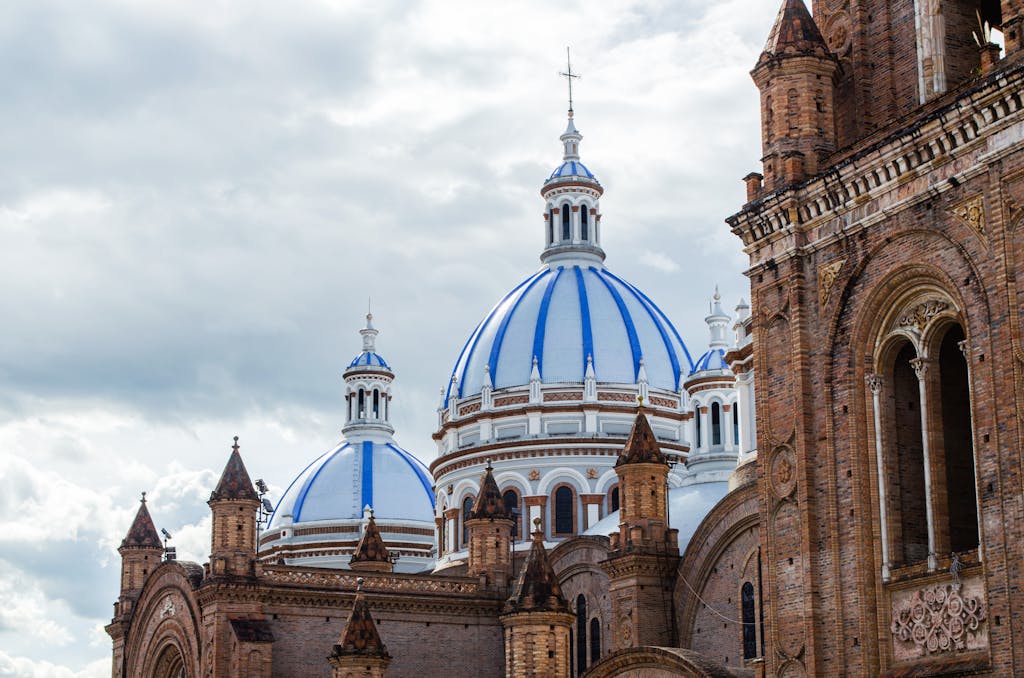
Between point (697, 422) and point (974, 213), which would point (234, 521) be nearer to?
point (697, 422)

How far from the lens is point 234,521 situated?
1732 inches

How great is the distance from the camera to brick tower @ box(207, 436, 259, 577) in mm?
43500

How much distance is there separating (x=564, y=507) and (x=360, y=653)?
22.2 metres

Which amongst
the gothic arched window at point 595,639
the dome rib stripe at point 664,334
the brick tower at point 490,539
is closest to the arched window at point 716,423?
the brick tower at point 490,539

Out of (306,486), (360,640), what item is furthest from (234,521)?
(306,486)

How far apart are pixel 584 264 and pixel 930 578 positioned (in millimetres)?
41523

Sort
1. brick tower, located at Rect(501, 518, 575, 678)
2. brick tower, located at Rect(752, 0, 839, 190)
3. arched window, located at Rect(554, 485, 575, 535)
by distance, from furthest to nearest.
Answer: arched window, located at Rect(554, 485, 575, 535)
brick tower, located at Rect(501, 518, 575, 678)
brick tower, located at Rect(752, 0, 839, 190)

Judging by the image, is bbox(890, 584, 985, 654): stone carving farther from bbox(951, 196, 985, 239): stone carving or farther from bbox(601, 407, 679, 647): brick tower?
bbox(601, 407, 679, 647): brick tower

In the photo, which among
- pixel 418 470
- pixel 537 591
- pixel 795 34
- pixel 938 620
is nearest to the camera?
pixel 938 620

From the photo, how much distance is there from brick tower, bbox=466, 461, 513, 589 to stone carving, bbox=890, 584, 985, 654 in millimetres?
25684

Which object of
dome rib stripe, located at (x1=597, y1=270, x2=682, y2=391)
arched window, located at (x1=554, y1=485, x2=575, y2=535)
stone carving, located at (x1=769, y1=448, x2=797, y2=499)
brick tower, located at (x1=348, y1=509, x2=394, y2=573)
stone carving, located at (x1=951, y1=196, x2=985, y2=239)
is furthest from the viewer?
dome rib stripe, located at (x1=597, y1=270, x2=682, y2=391)

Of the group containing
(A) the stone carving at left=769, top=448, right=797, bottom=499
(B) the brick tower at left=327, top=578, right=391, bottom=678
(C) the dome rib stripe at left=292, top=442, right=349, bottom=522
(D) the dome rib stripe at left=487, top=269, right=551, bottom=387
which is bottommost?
(B) the brick tower at left=327, top=578, right=391, bottom=678

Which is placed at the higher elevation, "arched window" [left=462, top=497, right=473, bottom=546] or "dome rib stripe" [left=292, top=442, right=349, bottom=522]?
"dome rib stripe" [left=292, top=442, right=349, bottom=522]

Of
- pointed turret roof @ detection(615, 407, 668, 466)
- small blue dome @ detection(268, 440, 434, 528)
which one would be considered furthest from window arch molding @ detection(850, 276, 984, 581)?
small blue dome @ detection(268, 440, 434, 528)
